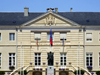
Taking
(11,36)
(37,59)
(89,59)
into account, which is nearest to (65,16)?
(89,59)

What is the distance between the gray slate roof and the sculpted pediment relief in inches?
77.2

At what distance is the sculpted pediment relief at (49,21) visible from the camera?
161ft

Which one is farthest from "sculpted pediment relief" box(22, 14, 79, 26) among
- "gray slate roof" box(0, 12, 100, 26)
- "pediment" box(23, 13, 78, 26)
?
"gray slate roof" box(0, 12, 100, 26)

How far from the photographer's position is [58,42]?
49.2 m

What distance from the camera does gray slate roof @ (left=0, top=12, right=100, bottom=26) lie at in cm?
5022

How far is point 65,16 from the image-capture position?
52.2 metres

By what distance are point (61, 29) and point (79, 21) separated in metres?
3.29

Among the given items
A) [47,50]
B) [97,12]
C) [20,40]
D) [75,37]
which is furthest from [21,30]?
[97,12]

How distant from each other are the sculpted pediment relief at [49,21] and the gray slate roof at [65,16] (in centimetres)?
196

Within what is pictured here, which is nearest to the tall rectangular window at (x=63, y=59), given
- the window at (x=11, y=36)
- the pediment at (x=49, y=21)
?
the pediment at (x=49, y=21)

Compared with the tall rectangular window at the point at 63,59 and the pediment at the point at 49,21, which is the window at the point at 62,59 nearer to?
the tall rectangular window at the point at 63,59

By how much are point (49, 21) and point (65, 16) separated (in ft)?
13.0

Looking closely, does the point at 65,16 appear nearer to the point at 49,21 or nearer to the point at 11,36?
the point at 49,21

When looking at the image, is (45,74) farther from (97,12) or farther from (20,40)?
(97,12)
